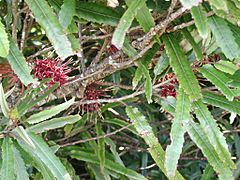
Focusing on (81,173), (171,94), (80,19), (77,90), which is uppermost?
(80,19)

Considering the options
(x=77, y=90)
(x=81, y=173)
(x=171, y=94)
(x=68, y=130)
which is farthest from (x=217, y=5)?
(x=81, y=173)

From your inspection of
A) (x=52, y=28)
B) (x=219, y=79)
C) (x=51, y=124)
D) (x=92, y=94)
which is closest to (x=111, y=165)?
(x=92, y=94)

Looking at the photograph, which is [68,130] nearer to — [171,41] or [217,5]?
[171,41]

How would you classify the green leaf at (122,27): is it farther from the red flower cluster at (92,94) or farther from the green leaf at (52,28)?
the red flower cluster at (92,94)

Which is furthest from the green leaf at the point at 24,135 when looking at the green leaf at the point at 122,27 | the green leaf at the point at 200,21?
the green leaf at the point at 200,21

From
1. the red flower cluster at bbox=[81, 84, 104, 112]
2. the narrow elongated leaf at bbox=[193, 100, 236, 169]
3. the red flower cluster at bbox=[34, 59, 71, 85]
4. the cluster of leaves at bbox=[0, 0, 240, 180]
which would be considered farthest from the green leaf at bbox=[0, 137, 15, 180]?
the narrow elongated leaf at bbox=[193, 100, 236, 169]
